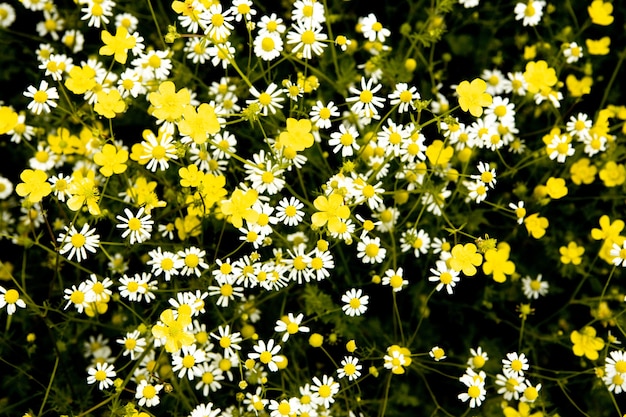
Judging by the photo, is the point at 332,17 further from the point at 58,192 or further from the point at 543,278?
the point at 543,278

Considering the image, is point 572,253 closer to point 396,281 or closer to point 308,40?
point 396,281

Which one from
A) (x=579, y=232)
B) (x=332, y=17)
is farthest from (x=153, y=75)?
(x=579, y=232)

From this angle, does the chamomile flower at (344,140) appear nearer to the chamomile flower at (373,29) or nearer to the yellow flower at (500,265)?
the chamomile flower at (373,29)

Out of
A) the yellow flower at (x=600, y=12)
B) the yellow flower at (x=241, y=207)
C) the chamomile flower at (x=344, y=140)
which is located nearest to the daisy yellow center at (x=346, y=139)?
the chamomile flower at (x=344, y=140)

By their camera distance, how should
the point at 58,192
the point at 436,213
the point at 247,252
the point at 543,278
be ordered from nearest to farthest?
the point at 58,192 < the point at 436,213 < the point at 247,252 < the point at 543,278

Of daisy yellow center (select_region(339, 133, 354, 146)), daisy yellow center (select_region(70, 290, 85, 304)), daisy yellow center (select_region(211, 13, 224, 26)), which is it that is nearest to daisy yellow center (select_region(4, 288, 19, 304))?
daisy yellow center (select_region(70, 290, 85, 304))

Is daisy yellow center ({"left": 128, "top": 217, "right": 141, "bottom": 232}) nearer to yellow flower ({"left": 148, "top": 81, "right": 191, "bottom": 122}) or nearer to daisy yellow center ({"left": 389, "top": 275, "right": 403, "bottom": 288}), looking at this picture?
yellow flower ({"left": 148, "top": 81, "right": 191, "bottom": 122})
